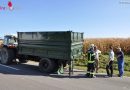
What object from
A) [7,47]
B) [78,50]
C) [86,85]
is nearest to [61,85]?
[86,85]

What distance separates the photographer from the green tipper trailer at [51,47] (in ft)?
47.3

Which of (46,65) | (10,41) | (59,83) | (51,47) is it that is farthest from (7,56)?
(59,83)

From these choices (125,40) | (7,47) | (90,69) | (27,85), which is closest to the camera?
(27,85)

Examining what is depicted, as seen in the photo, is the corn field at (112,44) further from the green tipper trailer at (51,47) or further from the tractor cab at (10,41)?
the green tipper trailer at (51,47)

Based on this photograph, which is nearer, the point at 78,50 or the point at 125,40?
the point at 78,50

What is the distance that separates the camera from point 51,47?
15094 mm

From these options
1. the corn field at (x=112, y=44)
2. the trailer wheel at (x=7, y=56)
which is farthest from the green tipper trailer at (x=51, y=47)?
the corn field at (x=112, y=44)

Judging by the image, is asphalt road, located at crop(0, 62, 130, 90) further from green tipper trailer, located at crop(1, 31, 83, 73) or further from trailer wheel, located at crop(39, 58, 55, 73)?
green tipper trailer, located at crop(1, 31, 83, 73)

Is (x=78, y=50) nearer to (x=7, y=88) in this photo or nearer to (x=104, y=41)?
(x=7, y=88)

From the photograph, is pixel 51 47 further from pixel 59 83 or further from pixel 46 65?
pixel 59 83

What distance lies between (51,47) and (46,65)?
1074 millimetres

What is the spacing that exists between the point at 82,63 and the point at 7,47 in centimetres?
555

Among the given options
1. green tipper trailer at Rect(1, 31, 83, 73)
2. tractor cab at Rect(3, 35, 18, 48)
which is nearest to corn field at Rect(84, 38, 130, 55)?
tractor cab at Rect(3, 35, 18, 48)

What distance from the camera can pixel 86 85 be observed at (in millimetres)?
11711
